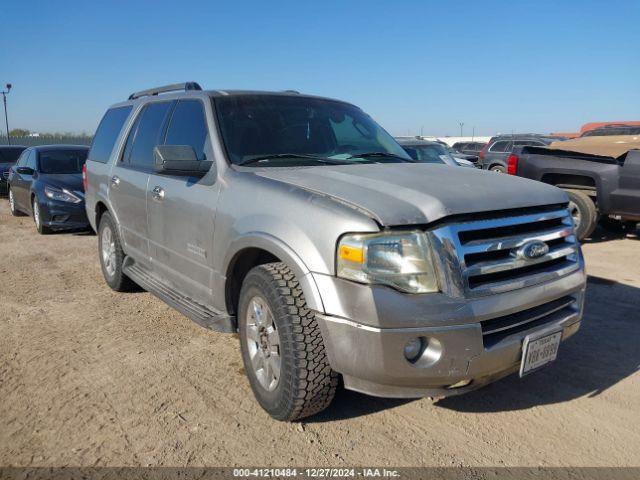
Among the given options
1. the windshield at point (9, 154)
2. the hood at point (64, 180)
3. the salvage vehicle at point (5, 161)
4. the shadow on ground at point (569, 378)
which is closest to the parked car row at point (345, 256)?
the shadow on ground at point (569, 378)

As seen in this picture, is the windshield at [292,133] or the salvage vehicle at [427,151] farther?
the salvage vehicle at [427,151]

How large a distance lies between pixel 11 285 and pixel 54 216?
341 cm

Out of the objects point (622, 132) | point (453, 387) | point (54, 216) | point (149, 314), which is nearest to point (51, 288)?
point (149, 314)

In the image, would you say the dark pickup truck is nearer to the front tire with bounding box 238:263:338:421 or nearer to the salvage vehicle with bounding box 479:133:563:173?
the front tire with bounding box 238:263:338:421

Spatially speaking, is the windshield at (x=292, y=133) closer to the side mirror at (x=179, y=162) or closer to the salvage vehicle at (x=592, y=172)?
the side mirror at (x=179, y=162)

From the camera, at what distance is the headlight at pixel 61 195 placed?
902 centimetres

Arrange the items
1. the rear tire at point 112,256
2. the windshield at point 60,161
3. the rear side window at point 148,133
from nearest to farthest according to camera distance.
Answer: the rear side window at point 148,133, the rear tire at point 112,256, the windshield at point 60,161

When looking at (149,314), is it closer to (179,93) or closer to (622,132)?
(179,93)

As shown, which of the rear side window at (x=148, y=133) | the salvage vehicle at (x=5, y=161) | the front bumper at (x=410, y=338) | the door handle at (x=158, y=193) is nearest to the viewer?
the front bumper at (x=410, y=338)

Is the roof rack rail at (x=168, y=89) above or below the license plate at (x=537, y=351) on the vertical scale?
above

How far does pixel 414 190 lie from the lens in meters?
2.74

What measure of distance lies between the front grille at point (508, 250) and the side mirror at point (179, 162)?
1.76m

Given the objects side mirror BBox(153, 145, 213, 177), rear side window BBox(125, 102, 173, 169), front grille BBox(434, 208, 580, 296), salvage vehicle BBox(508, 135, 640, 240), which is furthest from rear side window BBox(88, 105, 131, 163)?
salvage vehicle BBox(508, 135, 640, 240)

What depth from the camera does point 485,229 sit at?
2.64m
